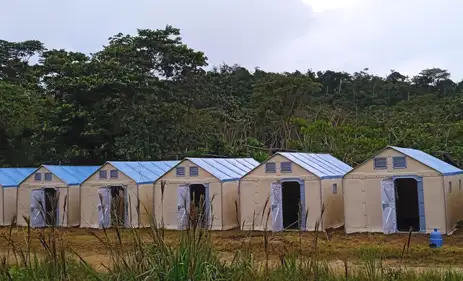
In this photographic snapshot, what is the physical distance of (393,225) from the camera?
1480cm

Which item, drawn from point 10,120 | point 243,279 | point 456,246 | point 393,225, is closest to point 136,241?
point 243,279

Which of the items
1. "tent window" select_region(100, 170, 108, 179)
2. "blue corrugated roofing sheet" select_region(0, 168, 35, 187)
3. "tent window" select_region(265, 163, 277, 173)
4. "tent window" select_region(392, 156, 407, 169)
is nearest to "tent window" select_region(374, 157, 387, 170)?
"tent window" select_region(392, 156, 407, 169)

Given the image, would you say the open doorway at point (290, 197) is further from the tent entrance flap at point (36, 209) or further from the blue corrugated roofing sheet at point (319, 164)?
the tent entrance flap at point (36, 209)

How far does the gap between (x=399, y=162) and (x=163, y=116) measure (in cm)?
1495

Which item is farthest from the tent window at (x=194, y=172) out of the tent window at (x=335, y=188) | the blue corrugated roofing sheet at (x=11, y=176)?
the blue corrugated roofing sheet at (x=11, y=176)

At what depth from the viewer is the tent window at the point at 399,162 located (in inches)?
591

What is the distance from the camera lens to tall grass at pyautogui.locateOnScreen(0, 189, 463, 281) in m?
4.66

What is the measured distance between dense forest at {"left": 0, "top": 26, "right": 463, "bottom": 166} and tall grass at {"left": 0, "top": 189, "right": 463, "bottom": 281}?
2017 centimetres

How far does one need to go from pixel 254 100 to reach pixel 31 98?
47.7 feet

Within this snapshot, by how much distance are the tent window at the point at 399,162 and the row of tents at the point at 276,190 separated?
0.09 ft

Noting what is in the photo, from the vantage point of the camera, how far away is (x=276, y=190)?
16438 mm

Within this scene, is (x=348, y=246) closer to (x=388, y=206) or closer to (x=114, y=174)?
(x=388, y=206)

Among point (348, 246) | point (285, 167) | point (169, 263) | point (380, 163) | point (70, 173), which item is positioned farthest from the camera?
point (70, 173)

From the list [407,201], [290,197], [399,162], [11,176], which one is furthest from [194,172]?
[11,176]
